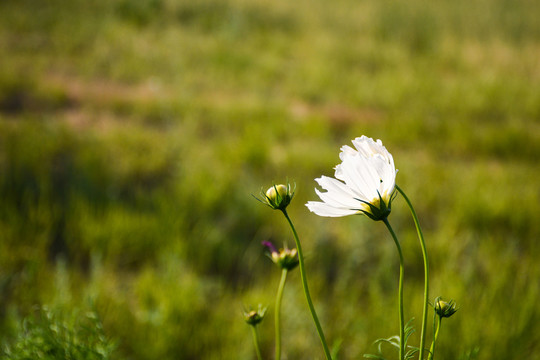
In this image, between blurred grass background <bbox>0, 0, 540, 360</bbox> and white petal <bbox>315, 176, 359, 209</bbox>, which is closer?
white petal <bbox>315, 176, 359, 209</bbox>

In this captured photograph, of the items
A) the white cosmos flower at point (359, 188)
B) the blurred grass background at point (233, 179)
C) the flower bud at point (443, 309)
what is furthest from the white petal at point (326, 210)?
the blurred grass background at point (233, 179)

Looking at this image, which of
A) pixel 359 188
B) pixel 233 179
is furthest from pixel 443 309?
pixel 233 179

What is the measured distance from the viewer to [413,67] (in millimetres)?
5359

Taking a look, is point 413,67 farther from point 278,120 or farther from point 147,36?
point 147,36

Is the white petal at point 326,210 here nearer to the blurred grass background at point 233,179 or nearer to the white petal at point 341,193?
the white petal at point 341,193

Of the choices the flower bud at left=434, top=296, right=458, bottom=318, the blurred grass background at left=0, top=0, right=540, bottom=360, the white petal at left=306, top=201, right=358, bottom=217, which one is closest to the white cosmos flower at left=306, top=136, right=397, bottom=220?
the white petal at left=306, top=201, right=358, bottom=217

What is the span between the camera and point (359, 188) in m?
0.53

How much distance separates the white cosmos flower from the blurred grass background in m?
0.24

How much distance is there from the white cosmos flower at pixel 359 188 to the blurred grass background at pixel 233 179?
9.3 inches

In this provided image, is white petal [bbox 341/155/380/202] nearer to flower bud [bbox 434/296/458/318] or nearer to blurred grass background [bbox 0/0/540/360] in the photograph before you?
flower bud [bbox 434/296/458/318]

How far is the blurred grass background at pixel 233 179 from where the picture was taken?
1.41 m

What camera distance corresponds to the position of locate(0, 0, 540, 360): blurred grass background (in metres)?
1.41

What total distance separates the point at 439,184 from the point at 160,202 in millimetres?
1706

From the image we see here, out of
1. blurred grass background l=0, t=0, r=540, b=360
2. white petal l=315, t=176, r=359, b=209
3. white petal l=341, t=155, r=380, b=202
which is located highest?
white petal l=341, t=155, r=380, b=202
